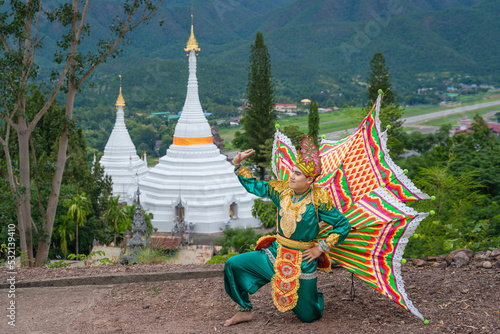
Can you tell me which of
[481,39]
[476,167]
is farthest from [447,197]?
[481,39]

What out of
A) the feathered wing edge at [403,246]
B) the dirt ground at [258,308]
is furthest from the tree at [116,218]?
the feathered wing edge at [403,246]

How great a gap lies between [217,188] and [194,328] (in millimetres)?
17297

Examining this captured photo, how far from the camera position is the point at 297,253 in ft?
15.1

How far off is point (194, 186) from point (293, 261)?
57.5 feet

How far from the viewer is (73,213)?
14.9 meters

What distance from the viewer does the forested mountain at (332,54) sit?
6538 cm

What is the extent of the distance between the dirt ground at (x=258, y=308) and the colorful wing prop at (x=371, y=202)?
0.57m

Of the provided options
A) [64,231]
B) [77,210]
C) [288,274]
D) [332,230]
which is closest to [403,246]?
[332,230]

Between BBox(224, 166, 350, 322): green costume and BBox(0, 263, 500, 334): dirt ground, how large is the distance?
10.1 inches

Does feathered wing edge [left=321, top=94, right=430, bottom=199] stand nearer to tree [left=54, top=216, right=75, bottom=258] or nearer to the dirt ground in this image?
the dirt ground

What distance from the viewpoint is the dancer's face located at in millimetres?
4527

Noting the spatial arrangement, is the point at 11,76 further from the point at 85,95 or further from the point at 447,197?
the point at 85,95

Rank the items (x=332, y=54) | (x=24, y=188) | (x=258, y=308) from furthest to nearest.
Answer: (x=332, y=54) → (x=24, y=188) → (x=258, y=308)

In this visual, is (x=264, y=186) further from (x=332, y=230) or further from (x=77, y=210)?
(x=77, y=210)
